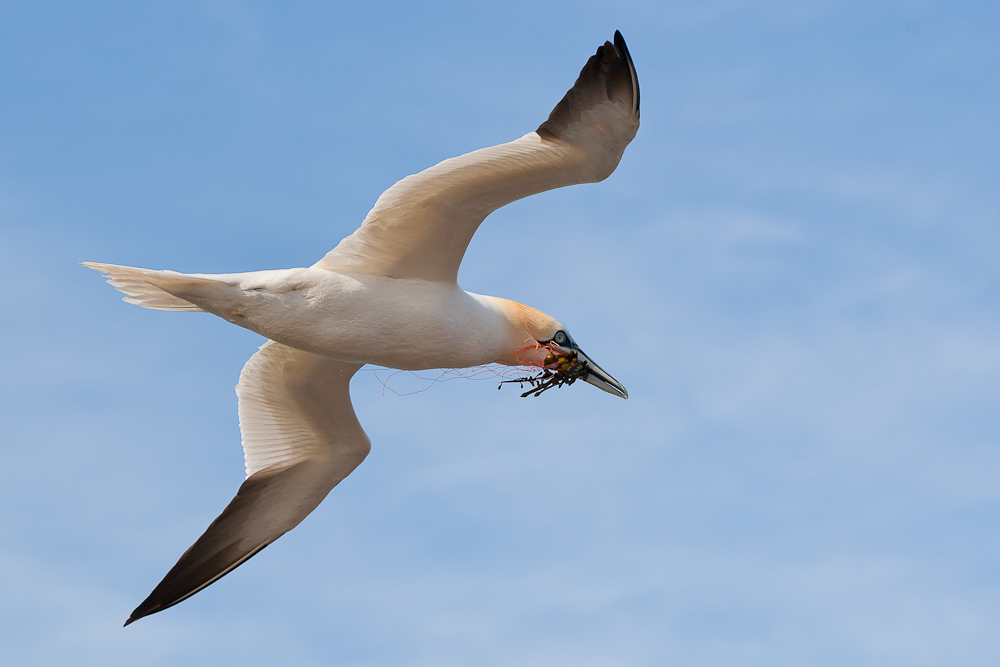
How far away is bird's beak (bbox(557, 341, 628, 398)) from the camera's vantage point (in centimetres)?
1106

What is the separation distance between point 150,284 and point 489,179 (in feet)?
10.8

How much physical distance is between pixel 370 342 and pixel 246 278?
125 cm

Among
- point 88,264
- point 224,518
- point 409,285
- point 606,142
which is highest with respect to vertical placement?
point 606,142

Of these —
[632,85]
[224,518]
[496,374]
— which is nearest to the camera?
[632,85]

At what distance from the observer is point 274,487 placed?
40.0ft

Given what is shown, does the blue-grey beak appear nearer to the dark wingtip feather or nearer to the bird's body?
the bird's body

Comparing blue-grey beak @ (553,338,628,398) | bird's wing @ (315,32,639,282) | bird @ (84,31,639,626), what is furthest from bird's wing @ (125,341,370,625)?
blue-grey beak @ (553,338,628,398)

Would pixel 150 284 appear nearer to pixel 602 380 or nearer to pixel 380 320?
pixel 380 320

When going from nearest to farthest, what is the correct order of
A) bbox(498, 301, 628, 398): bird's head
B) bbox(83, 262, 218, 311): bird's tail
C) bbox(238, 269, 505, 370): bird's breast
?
bbox(83, 262, 218, 311): bird's tail, bbox(238, 269, 505, 370): bird's breast, bbox(498, 301, 628, 398): bird's head

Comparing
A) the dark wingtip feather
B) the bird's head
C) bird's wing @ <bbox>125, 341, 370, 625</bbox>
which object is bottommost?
bird's wing @ <bbox>125, 341, 370, 625</bbox>

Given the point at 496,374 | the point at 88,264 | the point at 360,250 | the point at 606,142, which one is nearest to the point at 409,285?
the point at 360,250

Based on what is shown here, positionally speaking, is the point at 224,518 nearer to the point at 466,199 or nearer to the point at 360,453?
the point at 360,453

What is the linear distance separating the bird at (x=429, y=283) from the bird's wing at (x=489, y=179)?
0.03ft

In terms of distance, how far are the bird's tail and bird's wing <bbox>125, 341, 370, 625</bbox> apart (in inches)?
61.6
